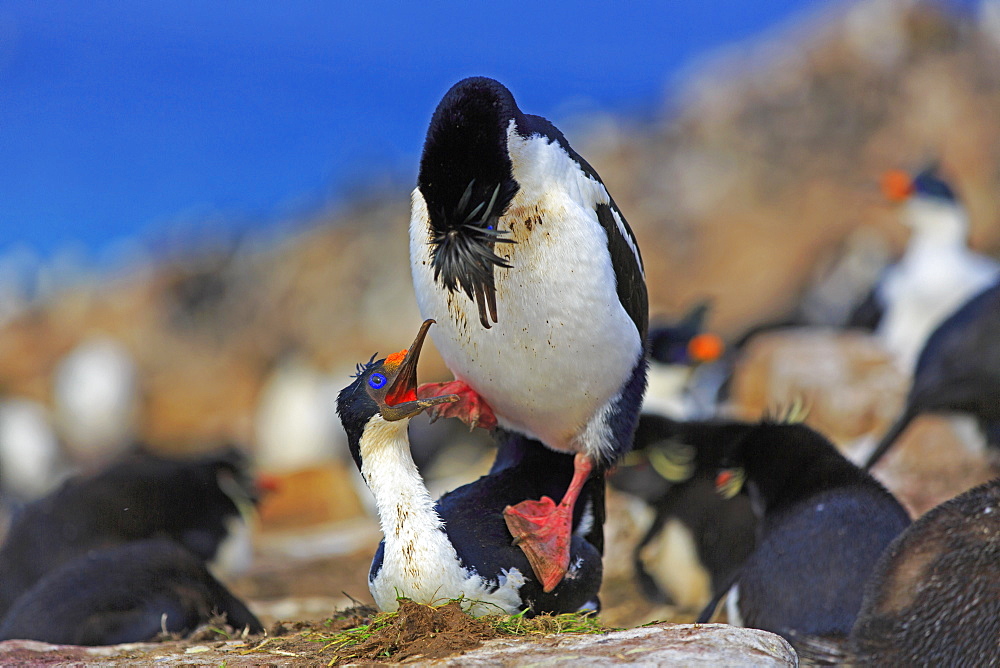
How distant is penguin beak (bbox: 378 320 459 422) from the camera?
Answer: 3.88m

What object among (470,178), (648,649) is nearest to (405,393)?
(470,178)

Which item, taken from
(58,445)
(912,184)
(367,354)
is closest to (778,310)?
(912,184)

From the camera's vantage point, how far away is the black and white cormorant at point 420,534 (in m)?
3.81

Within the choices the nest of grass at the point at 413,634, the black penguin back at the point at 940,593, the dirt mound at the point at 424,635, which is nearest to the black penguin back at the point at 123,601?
the nest of grass at the point at 413,634

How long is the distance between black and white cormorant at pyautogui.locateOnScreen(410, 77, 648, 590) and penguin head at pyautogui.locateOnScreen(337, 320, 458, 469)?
0.35m

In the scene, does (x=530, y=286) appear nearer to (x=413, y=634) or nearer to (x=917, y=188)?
(x=413, y=634)

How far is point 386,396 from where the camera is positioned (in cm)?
394

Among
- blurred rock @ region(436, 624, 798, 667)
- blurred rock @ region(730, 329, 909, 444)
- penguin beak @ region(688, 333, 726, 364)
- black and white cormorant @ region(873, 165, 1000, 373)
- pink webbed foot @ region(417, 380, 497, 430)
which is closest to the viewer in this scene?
blurred rock @ region(436, 624, 798, 667)

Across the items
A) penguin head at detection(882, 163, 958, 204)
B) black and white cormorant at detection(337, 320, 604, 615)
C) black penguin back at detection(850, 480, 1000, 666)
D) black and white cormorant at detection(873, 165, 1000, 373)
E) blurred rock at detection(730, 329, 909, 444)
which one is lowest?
black penguin back at detection(850, 480, 1000, 666)

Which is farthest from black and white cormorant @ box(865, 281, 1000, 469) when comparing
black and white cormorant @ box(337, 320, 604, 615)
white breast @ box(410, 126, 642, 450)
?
black and white cormorant @ box(337, 320, 604, 615)

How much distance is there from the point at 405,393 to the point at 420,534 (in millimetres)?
546

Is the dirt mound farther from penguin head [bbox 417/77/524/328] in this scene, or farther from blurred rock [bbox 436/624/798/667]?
penguin head [bbox 417/77/524/328]

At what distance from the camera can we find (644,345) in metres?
4.71

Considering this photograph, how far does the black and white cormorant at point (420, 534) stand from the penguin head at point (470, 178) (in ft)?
0.96
